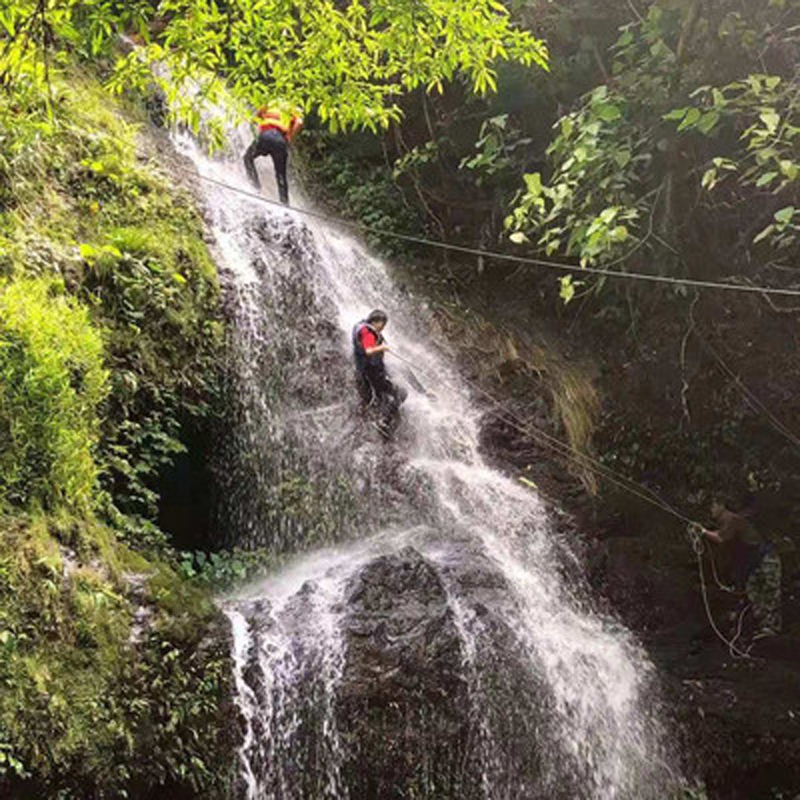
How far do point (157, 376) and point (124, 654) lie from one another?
99.8 inches

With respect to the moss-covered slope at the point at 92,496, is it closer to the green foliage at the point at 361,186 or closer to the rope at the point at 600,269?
the rope at the point at 600,269

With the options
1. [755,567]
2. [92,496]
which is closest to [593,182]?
[755,567]

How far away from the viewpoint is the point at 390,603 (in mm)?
5605

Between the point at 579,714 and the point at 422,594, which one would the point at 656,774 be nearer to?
the point at 579,714

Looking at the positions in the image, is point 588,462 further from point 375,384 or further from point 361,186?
point 361,186

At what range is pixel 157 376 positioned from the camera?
6.48 meters

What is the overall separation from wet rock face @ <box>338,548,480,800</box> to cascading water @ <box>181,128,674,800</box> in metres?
0.01

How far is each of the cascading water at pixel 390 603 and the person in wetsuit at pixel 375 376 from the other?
0.18 m

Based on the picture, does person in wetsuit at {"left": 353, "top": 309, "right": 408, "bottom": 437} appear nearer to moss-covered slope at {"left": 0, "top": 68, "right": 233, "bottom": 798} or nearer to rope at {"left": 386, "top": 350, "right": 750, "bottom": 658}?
rope at {"left": 386, "top": 350, "right": 750, "bottom": 658}

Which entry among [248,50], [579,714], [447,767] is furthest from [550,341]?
[248,50]

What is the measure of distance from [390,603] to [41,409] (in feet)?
8.41

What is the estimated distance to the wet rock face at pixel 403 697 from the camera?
16.8ft

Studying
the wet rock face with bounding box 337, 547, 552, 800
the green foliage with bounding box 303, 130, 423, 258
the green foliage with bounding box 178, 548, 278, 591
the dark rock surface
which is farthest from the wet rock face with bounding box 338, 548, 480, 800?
the green foliage with bounding box 303, 130, 423, 258

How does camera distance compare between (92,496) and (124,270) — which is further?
(124,270)
